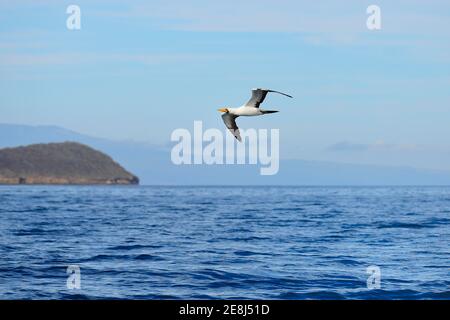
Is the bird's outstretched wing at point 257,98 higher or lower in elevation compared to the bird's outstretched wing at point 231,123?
higher

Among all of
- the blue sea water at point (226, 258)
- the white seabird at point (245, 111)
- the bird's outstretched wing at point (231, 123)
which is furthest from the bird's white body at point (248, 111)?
the blue sea water at point (226, 258)

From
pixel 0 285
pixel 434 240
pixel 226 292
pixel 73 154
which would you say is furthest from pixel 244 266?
pixel 73 154

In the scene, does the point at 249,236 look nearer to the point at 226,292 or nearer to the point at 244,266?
the point at 244,266

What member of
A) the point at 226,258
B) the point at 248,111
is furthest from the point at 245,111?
the point at 226,258

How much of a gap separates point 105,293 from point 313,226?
2992cm

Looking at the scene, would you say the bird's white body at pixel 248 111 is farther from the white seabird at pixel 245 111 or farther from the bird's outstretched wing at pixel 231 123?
the bird's outstretched wing at pixel 231 123

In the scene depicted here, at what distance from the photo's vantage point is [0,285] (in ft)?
90.5

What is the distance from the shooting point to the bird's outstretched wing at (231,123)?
2733 centimetres

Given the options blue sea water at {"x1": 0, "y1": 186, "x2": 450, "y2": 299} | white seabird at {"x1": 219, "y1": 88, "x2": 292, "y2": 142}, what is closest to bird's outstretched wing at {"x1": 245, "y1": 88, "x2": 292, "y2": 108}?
white seabird at {"x1": 219, "y1": 88, "x2": 292, "y2": 142}

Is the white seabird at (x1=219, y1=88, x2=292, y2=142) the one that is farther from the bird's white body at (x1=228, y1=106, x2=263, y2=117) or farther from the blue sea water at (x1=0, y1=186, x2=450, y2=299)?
the blue sea water at (x1=0, y1=186, x2=450, y2=299)

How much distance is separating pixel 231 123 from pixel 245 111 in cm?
176

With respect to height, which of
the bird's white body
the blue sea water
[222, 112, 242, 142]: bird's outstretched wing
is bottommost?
the blue sea water

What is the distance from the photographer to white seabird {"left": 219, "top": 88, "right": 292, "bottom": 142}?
2517 centimetres

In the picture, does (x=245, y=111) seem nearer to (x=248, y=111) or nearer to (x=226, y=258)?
(x=248, y=111)
